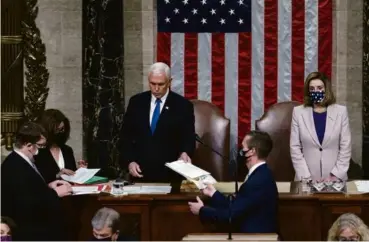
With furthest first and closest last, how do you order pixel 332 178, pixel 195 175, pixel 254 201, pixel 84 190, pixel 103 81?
pixel 103 81 → pixel 332 178 → pixel 84 190 → pixel 195 175 → pixel 254 201

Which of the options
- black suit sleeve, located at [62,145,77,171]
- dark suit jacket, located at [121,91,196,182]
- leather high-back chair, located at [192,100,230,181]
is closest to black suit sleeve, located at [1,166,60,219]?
black suit sleeve, located at [62,145,77,171]

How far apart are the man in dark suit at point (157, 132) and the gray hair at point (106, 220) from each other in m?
2.34

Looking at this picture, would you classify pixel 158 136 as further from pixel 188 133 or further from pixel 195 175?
pixel 195 175

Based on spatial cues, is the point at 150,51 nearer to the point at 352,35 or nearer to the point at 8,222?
the point at 352,35

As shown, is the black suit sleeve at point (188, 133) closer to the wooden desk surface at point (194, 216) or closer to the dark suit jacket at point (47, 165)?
the wooden desk surface at point (194, 216)

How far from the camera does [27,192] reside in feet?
30.7

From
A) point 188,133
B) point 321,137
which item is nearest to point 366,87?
point 321,137

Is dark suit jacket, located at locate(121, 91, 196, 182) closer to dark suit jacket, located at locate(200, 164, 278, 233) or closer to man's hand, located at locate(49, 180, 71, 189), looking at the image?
man's hand, located at locate(49, 180, 71, 189)

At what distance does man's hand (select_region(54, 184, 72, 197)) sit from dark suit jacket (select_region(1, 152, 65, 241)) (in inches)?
16.8

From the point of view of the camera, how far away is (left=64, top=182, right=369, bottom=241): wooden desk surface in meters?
9.95

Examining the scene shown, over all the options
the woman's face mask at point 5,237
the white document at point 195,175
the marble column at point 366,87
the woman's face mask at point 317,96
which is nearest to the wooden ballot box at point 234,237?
the white document at point 195,175

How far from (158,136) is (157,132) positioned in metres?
0.04

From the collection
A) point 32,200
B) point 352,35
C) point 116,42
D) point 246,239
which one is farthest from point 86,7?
point 246,239

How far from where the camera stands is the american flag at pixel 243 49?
43.1 feet
